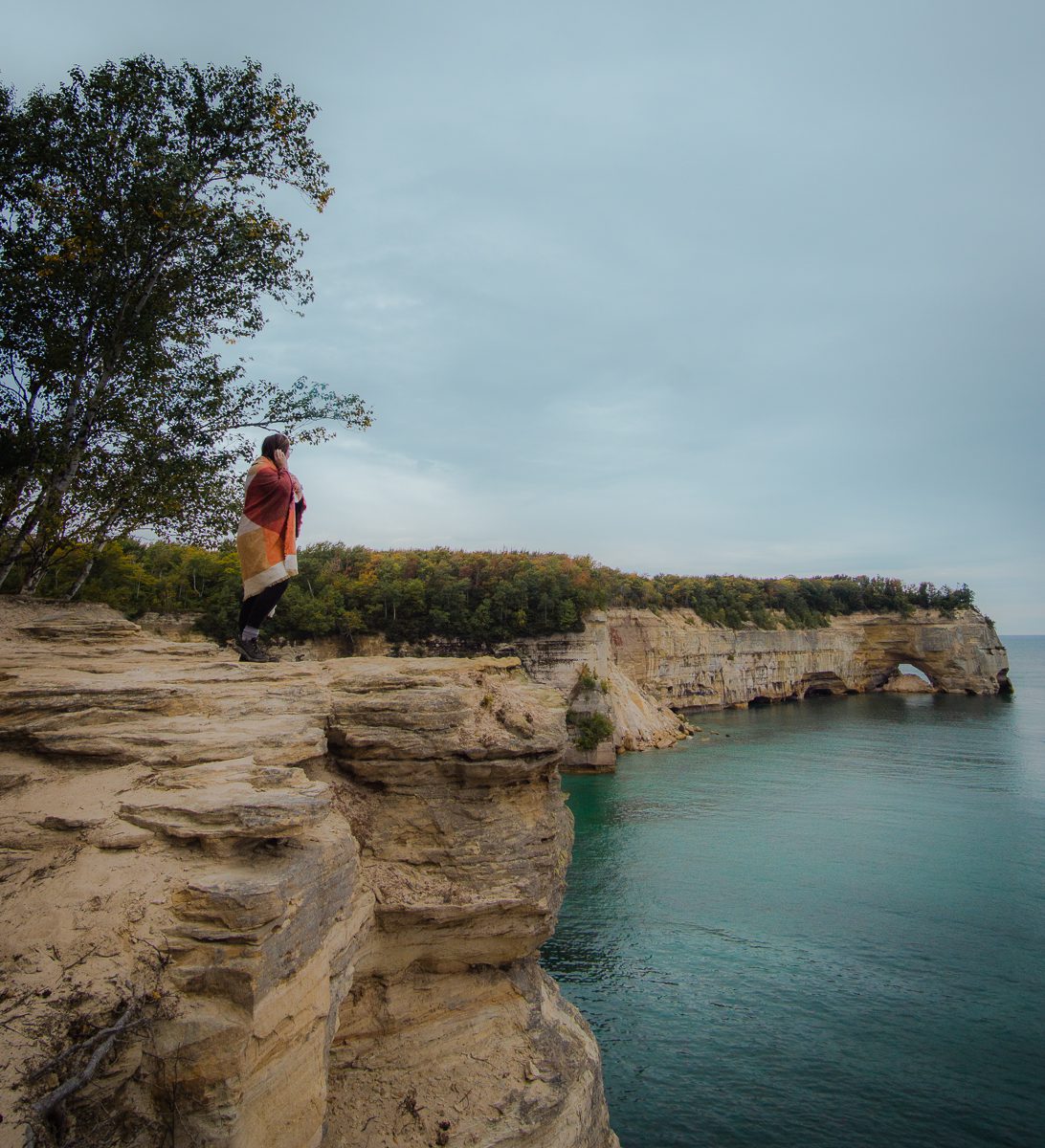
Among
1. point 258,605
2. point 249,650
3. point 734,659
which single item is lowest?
point 734,659

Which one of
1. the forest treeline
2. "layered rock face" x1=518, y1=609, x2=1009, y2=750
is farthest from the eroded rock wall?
the forest treeline

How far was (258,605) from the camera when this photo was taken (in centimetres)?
1059

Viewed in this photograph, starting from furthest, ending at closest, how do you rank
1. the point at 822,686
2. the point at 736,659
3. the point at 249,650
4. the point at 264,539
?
the point at 822,686 → the point at 736,659 → the point at 249,650 → the point at 264,539

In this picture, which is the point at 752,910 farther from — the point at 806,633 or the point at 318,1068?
the point at 806,633

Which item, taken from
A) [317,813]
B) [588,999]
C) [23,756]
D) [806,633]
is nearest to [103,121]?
[23,756]

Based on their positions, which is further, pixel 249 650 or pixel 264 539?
pixel 249 650

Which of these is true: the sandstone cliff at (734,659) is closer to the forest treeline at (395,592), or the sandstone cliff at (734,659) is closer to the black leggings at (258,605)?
the forest treeline at (395,592)

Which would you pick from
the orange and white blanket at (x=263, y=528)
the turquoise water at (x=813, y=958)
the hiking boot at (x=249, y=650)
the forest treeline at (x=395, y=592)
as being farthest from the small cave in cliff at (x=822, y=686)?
the orange and white blanket at (x=263, y=528)

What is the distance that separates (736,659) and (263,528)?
254 feet

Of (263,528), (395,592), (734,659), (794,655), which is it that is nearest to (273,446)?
(263,528)

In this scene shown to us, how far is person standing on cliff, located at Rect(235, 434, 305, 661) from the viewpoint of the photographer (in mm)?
10383

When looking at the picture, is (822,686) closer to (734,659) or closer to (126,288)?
(734,659)

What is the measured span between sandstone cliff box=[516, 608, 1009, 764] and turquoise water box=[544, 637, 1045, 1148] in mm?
14839

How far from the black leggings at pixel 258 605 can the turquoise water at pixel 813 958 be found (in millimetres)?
11903
